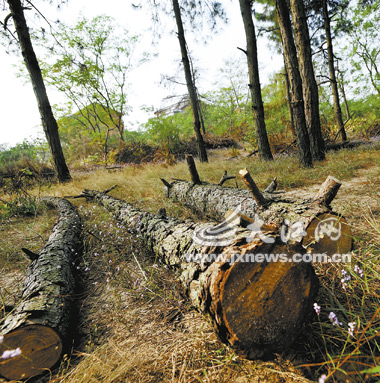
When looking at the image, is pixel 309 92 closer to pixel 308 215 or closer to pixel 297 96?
pixel 297 96

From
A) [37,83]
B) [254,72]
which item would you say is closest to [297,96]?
[254,72]

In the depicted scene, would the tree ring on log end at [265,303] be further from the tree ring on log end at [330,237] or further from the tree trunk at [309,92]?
the tree trunk at [309,92]

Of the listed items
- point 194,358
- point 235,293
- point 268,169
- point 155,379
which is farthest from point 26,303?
point 268,169

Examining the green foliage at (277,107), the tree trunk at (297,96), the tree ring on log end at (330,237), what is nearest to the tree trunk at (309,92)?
the tree trunk at (297,96)

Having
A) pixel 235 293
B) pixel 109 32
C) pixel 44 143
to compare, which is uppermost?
pixel 109 32

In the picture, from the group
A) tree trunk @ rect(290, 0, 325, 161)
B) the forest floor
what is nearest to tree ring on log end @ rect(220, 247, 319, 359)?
the forest floor

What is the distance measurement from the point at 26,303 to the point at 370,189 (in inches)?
175

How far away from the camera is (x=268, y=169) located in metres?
5.39

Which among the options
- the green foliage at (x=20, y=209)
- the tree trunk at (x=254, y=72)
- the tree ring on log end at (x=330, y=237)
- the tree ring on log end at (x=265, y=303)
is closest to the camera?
the tree ring on log end at (x=265, y=303)

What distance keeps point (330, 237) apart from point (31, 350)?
2066 mm

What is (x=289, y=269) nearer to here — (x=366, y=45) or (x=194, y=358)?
(x=194, y=358)

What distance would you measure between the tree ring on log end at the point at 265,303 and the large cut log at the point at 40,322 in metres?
1.04

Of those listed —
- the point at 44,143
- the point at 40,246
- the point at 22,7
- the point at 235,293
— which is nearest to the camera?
the point at 235,293

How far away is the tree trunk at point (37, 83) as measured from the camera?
6.55 m
